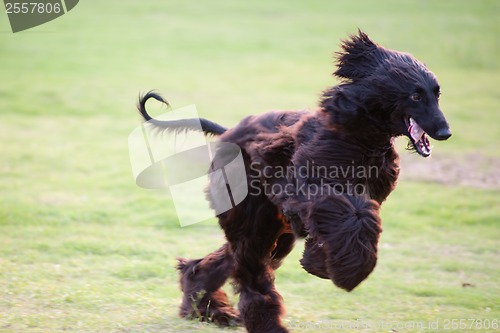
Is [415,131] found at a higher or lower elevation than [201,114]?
higher

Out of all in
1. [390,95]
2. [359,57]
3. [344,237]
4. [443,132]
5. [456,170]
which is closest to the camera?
[344,237]

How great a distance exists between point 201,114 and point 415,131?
10371 mm

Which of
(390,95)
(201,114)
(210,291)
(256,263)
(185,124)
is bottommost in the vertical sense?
(201,114)

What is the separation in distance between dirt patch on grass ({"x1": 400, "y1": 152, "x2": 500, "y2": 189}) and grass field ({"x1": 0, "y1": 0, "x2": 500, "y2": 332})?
0.27 meters

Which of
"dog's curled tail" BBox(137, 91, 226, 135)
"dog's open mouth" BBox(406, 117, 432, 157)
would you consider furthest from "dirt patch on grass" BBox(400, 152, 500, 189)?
"dog's open mouth" BBox(406, 117, 432, 157)

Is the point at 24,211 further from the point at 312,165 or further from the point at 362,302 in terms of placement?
the point at 312,165

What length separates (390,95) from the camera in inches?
176

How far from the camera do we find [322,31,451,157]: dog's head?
441cm

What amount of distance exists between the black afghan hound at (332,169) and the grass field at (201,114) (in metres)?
0.64

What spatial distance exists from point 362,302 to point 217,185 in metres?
1.80

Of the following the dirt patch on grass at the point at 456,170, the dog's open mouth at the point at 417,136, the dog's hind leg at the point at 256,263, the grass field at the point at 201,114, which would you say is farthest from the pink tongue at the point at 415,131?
the dirt patch on grass at the point at 456,170

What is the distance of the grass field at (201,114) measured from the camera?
239 inches

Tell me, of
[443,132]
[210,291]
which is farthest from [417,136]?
[210,291]

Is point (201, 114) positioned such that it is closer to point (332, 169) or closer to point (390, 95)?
point (332, 169)
